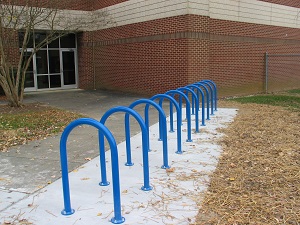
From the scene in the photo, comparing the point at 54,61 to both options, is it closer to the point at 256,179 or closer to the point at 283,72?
the point at 283,72

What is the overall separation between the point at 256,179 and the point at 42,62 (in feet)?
51.3

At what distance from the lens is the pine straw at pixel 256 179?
10.2ft

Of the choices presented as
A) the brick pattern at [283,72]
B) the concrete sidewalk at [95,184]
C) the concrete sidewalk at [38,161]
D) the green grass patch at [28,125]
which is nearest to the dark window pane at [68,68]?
the green grass patch at [28,125]

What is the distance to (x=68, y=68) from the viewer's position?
1836cm

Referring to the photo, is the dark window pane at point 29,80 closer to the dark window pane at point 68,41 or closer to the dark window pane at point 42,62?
the dark window pane at point 42,62

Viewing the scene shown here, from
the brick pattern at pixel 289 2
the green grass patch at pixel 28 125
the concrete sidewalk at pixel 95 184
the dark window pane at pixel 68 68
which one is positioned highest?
the brick pattern at pixel 289 2

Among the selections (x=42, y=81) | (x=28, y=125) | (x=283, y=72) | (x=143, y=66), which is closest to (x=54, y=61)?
(x=42, y=81)

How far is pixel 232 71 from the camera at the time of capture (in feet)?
45.6

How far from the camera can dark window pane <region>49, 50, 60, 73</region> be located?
17531 mm

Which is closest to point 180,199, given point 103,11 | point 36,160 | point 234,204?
point 234,204

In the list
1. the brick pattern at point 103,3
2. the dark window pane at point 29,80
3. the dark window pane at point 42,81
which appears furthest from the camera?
the dark window pane at point 42,81

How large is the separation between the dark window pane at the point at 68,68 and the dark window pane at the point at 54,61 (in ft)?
1.39

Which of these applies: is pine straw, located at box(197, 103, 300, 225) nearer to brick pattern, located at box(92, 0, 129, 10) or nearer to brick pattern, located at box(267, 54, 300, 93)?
brick pattern, located at box(267, 54, 300, 93)

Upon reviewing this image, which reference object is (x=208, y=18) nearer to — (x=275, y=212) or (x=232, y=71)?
(x=232, y=71)
